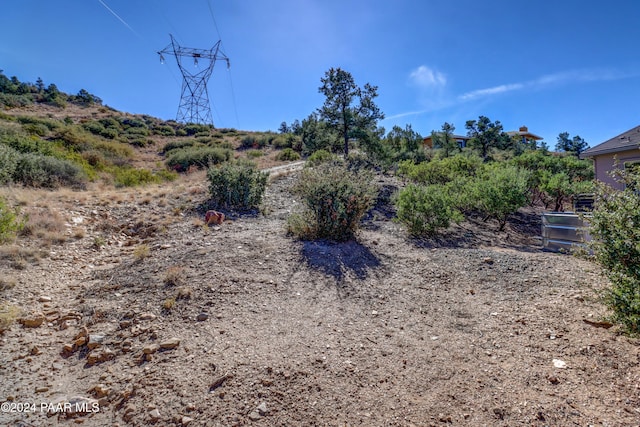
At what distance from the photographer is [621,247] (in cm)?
248

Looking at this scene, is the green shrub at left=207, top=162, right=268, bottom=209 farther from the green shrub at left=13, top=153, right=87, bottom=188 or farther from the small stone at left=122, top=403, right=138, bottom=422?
the small stone at left=122, top=403, right=138, bottom=422

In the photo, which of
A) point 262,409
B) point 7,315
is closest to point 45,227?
point 7,315

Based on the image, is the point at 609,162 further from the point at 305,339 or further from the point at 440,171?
the point at 305,339

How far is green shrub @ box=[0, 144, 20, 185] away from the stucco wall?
16.2 meters

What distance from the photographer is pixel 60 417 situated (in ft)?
7.34

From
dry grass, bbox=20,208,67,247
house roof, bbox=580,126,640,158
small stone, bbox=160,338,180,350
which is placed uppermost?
house roof, bbox=580,126,640,158

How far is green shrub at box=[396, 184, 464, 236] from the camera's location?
6.82m

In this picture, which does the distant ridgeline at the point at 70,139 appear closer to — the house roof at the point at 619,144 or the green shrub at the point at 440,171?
the green shrub at the point at 440,171

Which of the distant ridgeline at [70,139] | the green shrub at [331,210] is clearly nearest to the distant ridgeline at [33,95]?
the distant ridgeline at [70,139]

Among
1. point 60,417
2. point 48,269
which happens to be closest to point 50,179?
point 48,269

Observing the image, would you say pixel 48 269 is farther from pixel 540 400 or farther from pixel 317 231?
pixel 540 400

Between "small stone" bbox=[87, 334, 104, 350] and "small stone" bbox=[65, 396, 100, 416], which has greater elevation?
"small stone" bbox=[87, 334, 104, 350]

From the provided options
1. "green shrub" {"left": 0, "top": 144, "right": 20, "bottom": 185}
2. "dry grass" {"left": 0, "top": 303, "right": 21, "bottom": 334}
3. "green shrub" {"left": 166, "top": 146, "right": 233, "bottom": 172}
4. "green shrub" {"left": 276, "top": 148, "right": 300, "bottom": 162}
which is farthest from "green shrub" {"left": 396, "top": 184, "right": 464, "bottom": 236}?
"green shrub" {"left": 166, "top": 146, "right": 233, "bottom": 172}

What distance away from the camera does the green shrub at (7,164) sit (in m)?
8.38
